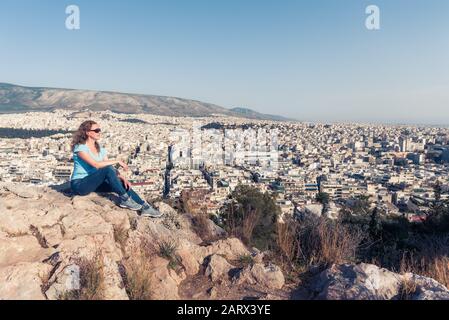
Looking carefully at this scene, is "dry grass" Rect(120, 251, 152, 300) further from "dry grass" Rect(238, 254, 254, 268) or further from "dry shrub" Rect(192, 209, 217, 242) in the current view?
"dry shrub" Rect(192, 209, 217, 242)

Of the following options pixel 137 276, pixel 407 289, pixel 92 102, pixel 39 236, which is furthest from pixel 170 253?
pixel 92 102

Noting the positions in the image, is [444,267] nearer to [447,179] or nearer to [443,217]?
[443,217]

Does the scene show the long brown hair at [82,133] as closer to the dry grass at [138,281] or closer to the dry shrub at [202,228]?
the dry shrub at [202,228]

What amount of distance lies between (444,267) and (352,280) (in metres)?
1.07

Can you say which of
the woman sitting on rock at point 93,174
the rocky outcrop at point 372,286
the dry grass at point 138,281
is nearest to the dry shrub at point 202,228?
the woman sitting on rock at point 93,174

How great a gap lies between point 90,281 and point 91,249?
0.62m

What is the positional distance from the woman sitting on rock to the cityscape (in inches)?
324

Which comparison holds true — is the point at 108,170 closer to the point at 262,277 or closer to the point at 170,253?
the point at 170,253

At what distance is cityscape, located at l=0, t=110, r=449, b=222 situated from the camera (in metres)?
24.1

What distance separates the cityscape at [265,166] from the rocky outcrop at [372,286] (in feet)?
31.1

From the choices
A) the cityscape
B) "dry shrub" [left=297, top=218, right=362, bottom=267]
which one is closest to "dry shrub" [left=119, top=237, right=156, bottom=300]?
"dry shrub" [left=297, top=218, right=362, bottom=267]

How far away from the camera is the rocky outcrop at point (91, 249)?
2.69m

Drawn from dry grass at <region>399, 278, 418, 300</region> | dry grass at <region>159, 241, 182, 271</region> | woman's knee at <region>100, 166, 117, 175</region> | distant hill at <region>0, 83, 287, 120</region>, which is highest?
distant hill at <region>0, 83, 287, 120</region>
